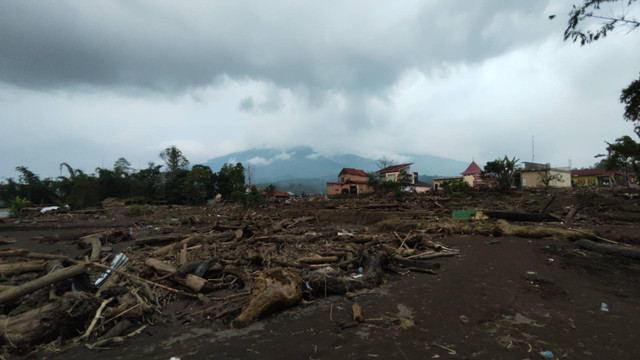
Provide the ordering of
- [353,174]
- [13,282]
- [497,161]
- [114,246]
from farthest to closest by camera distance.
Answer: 1. [353,174]
2. [497,161]
3. [114,246]
4. [13,282]

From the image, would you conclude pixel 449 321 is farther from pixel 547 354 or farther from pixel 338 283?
pixel 338 283

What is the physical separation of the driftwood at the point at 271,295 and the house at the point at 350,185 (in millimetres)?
45562

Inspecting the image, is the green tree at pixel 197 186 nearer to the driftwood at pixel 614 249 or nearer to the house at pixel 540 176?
the driftwood at pixel 614 249

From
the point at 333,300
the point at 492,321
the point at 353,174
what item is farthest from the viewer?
the point at 353,174

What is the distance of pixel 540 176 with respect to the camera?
37.9 meters

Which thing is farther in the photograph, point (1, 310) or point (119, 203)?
point (119, 203)

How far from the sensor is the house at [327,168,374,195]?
52.2 m

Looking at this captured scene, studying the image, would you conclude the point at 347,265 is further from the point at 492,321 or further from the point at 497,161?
the point at 497,161

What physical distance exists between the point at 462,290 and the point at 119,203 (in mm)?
39790

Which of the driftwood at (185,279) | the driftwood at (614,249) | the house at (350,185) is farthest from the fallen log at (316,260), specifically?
the house at (350,185)

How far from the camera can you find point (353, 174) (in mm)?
57000

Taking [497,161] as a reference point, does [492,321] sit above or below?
below

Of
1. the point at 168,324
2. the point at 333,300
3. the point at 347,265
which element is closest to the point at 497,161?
the point at 347,265

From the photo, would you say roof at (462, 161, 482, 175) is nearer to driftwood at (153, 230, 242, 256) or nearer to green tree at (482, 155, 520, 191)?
green tree at (482, 155, 520, 191)
